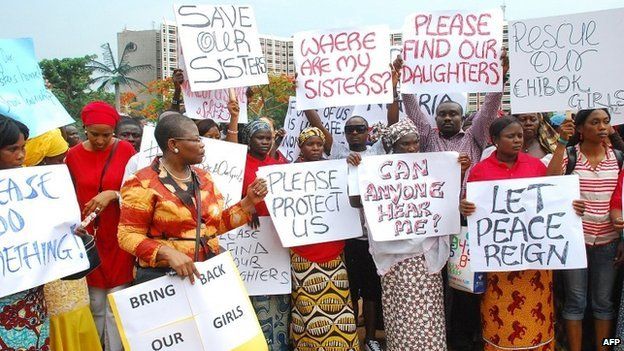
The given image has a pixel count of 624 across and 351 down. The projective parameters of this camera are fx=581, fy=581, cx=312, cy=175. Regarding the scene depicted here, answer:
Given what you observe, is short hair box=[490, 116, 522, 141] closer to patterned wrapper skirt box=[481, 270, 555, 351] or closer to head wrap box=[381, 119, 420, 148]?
head wrap box=[381, 119, 420, 148]

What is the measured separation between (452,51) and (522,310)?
89.8 inches

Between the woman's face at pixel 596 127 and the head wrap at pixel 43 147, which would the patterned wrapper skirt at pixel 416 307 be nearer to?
the woman's face at pixel 596 127

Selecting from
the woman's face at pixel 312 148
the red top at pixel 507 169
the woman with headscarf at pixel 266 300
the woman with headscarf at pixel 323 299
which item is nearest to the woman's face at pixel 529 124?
the red top at pixel 507 169

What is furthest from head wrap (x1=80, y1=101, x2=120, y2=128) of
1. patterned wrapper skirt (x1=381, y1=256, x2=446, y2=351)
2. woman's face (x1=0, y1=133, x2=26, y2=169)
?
patterned wrapper skirt (x1=381, y1=256, x2=446, y2=351)

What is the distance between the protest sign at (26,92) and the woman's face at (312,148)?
1865 millimetres

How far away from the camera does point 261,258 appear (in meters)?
4.88

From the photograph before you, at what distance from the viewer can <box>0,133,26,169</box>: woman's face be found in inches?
128

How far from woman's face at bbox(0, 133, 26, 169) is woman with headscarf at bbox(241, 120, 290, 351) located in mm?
1980

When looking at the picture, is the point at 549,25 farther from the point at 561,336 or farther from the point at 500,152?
the point at 561,336

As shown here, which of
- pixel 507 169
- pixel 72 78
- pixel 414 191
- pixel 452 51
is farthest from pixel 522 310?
pixel 72 78

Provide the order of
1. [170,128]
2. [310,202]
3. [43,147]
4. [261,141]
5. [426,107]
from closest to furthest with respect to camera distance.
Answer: [170,128]
[43,147]
[310,202]
[261,141]
[426,107]

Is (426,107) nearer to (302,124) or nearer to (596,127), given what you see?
(302,124)

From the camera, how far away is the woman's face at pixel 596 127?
14.3ft

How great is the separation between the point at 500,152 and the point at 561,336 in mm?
1806
